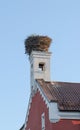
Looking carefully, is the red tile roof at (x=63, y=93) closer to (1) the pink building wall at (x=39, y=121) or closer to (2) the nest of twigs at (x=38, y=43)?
(1) the pink building wall at (x=39, y=121)

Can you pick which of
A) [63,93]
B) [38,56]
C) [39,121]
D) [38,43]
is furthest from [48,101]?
[38,43]

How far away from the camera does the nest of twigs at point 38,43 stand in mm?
35906

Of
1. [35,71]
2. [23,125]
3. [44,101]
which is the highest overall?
[35,71]

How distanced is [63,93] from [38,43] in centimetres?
608

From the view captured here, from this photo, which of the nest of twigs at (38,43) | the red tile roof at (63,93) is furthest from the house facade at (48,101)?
the nest of twigs at (38,43)

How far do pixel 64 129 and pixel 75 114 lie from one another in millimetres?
1284

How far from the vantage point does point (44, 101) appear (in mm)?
31000

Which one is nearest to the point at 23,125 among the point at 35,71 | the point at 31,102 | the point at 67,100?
the point at 31,102

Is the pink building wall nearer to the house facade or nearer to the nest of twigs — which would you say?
the house facade

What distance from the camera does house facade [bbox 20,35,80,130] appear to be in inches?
1151

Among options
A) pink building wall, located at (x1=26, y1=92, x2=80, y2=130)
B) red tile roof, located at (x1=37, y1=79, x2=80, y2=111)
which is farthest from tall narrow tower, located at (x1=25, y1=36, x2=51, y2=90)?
pink building wall, located at (x1=26, y1=92, x2=80, y2=130)

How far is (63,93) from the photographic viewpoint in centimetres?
3173

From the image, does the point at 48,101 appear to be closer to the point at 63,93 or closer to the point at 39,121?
the point at 63,93

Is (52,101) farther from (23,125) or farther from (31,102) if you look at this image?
(23,125)
